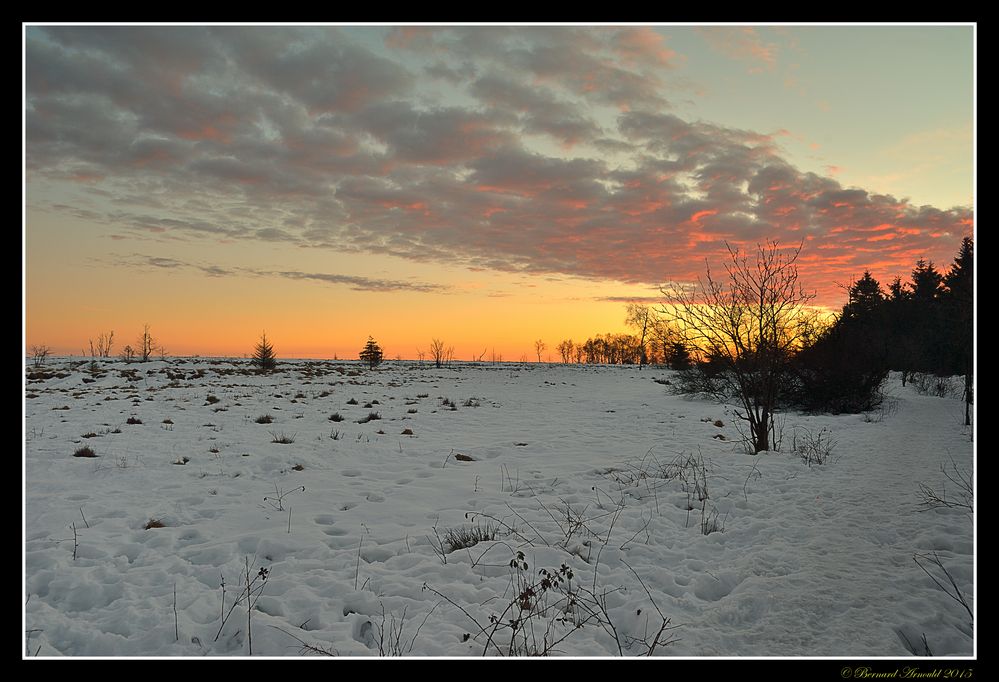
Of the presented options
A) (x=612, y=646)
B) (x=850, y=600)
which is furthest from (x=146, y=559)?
(x=850, y=600)

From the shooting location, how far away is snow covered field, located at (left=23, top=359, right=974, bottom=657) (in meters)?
3.70

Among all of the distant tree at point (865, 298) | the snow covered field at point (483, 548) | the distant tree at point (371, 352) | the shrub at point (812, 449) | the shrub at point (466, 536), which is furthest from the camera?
the distant tree at point (371, 352)

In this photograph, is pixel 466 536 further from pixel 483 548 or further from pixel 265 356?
pixel 265 356

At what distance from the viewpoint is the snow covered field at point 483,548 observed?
370 centimetres

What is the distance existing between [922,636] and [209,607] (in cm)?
531

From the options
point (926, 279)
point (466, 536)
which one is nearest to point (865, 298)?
point (926, 279)

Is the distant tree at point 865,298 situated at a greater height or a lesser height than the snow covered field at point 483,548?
greater

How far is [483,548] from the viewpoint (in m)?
5.38

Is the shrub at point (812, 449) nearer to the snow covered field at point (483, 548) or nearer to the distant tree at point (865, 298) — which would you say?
the snow covered field at point (483, 548)

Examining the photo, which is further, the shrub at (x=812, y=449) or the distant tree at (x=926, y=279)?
the distant tree at (x=926, y=279)


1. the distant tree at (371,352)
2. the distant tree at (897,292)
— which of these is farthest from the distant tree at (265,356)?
the distant tree at (897,292)

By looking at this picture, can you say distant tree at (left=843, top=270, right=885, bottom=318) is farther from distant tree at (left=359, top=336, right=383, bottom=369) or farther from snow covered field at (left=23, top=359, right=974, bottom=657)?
distant tree at (left=359, top=336, right=383, bottom=369)

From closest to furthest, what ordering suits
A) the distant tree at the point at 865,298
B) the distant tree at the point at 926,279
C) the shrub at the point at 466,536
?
the shrub at the point at 466,536, the distant tree at the point at 865,298, the distant tree at the point at 926,279

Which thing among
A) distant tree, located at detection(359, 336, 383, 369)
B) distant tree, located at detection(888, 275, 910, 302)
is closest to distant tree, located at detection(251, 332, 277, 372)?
distant tree, located at detection(359, 336, 383, 369)
